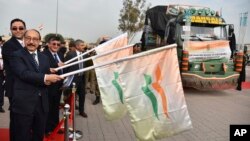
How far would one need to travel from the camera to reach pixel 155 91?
3586 mm

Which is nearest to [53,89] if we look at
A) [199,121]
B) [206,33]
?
[199,121]

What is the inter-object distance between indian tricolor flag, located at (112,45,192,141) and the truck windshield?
771 cm

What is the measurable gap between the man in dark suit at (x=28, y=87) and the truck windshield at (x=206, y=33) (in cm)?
814

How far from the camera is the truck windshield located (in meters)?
11.4

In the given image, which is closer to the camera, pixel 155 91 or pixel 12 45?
pixel 155 91

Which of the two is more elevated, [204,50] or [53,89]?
[204,50]

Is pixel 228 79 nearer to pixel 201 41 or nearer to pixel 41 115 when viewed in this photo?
pixel 201 41

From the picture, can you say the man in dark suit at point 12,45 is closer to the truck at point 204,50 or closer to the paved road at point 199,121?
the paved road at point 199,121

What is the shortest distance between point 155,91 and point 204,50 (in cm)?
760

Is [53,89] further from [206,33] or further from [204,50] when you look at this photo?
[206,33]

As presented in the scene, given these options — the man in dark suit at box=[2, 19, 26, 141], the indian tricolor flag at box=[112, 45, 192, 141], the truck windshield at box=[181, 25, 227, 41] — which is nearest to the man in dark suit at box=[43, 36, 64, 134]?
the man in dark suit at box=[2, 19, 26, 141]

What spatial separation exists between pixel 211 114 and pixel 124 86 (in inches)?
187

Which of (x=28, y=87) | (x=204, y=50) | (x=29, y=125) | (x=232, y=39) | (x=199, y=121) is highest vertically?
(x=232, y=39)

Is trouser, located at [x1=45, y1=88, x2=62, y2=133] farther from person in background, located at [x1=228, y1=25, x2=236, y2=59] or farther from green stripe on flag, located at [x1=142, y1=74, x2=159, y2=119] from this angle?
person in background, located at [x1=228, y1=25, x2=236, y2=59]
